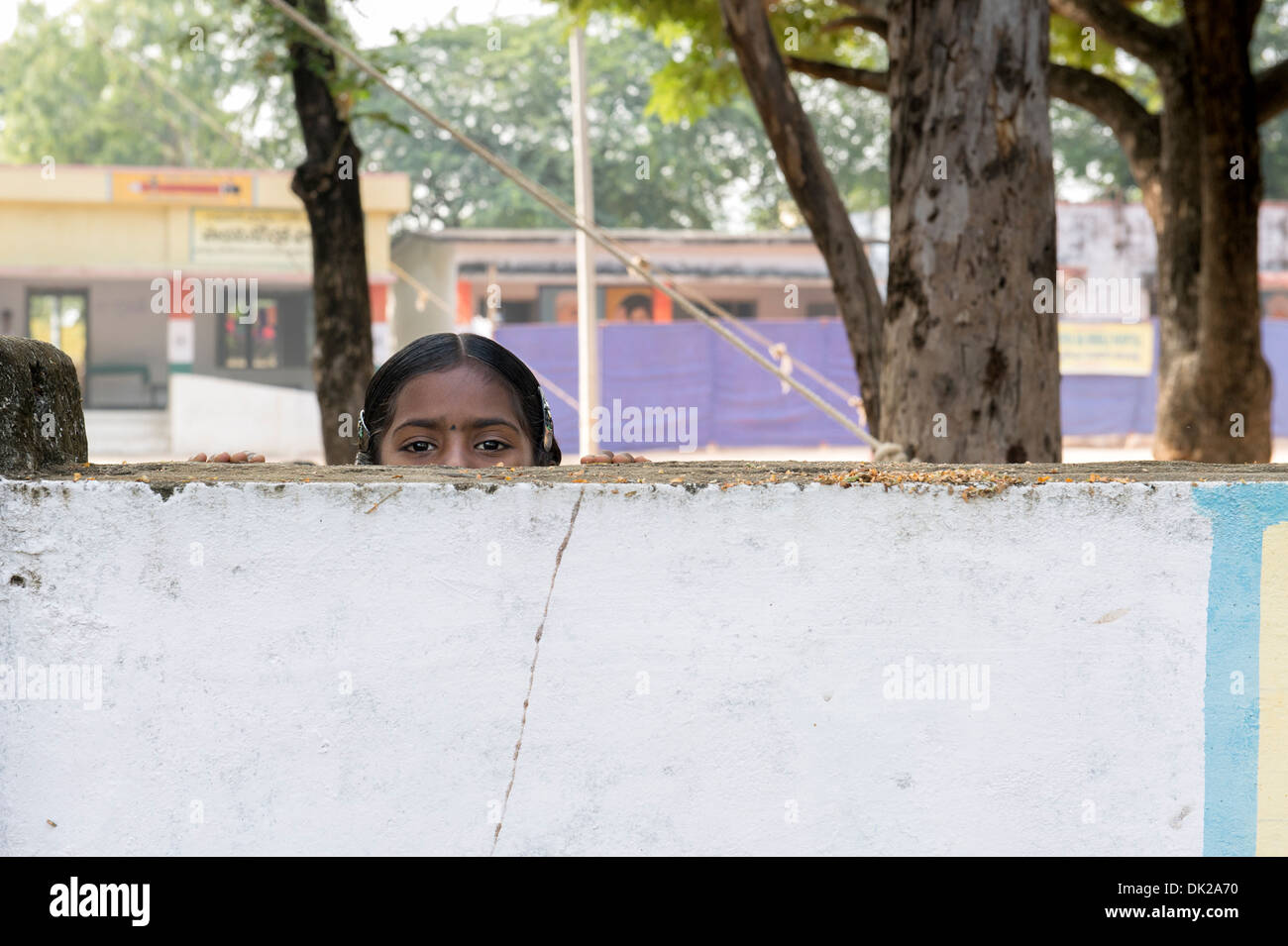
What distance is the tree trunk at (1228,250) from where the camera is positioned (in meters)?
6.88

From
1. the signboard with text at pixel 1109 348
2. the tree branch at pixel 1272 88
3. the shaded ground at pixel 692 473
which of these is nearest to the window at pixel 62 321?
the signboard with text at pixel 1109 348

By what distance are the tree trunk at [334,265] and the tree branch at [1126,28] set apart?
415cm

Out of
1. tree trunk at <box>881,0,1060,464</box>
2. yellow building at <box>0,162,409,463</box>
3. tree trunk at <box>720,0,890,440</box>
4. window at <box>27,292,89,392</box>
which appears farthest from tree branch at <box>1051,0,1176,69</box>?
window at <box>27,292,89,392</box>

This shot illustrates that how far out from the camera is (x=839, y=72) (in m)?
6.78

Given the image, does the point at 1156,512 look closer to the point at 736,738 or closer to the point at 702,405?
the point at 736,738

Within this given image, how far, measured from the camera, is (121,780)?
1657 mm

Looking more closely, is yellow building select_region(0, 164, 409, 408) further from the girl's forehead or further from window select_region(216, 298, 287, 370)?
the girl's forehead

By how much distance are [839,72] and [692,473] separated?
213 inches

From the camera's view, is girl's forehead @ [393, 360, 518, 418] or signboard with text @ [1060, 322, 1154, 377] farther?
signboard with text @ [1060, 322, 1154, 377]

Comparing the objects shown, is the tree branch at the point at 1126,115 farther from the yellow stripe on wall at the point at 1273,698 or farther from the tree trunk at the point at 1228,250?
the yellow stripe on wall at the point at 1273,698

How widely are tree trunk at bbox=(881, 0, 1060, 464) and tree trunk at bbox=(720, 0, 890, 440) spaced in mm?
1184

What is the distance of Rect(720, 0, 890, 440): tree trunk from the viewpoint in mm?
5145

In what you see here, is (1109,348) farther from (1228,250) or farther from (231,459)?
(231,459)
